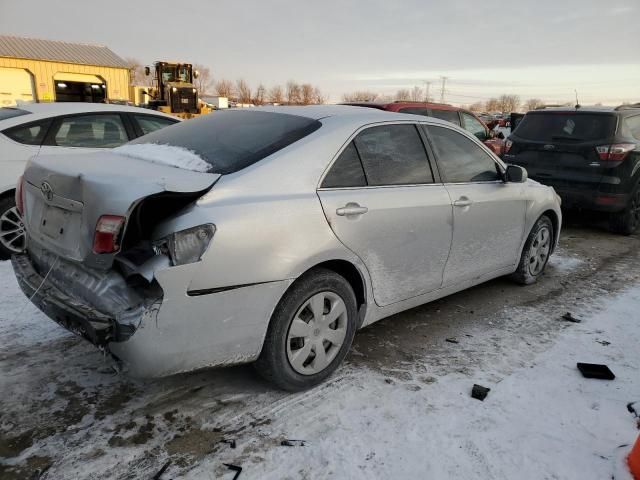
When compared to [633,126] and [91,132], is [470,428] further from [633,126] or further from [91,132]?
[633,126]

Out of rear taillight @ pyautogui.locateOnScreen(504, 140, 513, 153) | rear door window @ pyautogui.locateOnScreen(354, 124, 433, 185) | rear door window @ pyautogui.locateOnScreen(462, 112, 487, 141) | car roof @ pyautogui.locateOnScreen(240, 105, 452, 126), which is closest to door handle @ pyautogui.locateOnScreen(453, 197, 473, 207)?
rear door window @ pyautogui.locateOnScreen(354, 124, 433, 185)

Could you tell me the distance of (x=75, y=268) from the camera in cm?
258

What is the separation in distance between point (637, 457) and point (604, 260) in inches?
170

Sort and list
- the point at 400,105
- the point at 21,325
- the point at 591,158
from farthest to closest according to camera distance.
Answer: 1. the point at 400,105
2. the point at 591,158
3. the point at 21,325

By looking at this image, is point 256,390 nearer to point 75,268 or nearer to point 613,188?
point 75,268

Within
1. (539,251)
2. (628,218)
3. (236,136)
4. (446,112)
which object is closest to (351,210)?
(236,136)

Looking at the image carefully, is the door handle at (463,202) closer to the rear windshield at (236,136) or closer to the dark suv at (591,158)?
the rear windshield at (236,136)

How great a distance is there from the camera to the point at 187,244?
229 cm

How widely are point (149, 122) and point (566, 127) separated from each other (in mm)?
5778

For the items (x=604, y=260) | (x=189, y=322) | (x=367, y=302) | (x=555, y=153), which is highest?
(x=555, y=153)

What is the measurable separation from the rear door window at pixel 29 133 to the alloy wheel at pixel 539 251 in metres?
5.18

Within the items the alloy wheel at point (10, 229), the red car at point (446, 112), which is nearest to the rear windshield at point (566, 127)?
the red car at point (446, 112)

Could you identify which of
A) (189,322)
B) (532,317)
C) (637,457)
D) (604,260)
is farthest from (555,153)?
(189,322)

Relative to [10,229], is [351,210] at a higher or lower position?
higher
